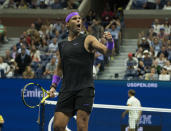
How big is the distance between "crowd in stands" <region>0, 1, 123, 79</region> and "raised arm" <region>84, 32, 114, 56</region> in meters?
10.0

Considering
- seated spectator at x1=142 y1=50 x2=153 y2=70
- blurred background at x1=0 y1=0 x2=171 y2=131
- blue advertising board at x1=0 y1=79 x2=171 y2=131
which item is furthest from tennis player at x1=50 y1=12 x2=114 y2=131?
seated spectator at x1=142 y1=50 x2=153 y2=70

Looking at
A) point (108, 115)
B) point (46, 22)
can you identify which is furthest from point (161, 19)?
point (108, 115)

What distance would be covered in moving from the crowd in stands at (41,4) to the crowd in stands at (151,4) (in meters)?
3.05

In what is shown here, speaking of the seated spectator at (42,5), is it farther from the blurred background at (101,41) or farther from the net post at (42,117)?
the net post at (42,117)

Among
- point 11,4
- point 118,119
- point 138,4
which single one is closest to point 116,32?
point 138,4

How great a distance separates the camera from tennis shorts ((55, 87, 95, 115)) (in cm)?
690

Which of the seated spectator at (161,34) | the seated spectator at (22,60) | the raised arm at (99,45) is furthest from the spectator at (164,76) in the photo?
the raised arm at (99,45)

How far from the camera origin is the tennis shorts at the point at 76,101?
22.6ft

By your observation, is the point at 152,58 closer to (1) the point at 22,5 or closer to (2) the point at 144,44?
(2) the point at 144,44

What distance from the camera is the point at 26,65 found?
18625mm

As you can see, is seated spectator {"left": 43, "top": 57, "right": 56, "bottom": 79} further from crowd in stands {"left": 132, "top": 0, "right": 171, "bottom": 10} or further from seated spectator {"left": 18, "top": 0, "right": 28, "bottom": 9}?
seated spectator {"left": 18, "top": 0, "right": 28, "bottom": 9}

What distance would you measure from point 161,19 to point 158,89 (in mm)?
8537

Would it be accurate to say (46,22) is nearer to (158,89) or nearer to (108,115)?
(158,89)

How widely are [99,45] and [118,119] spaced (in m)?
2.79
